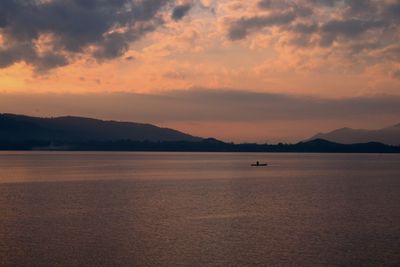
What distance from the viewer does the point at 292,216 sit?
34875 mm

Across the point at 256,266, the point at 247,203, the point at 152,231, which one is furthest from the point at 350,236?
the point at 247,203

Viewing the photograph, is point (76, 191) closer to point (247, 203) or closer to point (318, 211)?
point (247, 203)

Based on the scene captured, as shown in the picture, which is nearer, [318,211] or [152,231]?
[152,231]

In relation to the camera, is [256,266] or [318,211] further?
[318,211]

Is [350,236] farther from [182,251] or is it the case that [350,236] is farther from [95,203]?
[95,203]

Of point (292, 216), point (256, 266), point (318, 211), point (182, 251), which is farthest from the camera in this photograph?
point (318, 211)

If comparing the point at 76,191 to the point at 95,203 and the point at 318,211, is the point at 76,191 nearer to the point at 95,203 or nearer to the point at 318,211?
the point at 95,203

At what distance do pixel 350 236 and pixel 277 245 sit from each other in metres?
4.97

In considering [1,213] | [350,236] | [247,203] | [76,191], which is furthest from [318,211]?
[76,191]

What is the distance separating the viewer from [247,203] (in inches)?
1676

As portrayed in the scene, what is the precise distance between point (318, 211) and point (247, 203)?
267 inches

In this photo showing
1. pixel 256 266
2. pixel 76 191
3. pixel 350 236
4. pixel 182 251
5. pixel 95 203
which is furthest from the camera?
pixel 76 191

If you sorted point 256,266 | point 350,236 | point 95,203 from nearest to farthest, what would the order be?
point 256,266 < point 350,236 < point 95,203

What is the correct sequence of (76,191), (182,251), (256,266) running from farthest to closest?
(76,191) → (182,251) → (256,266)
